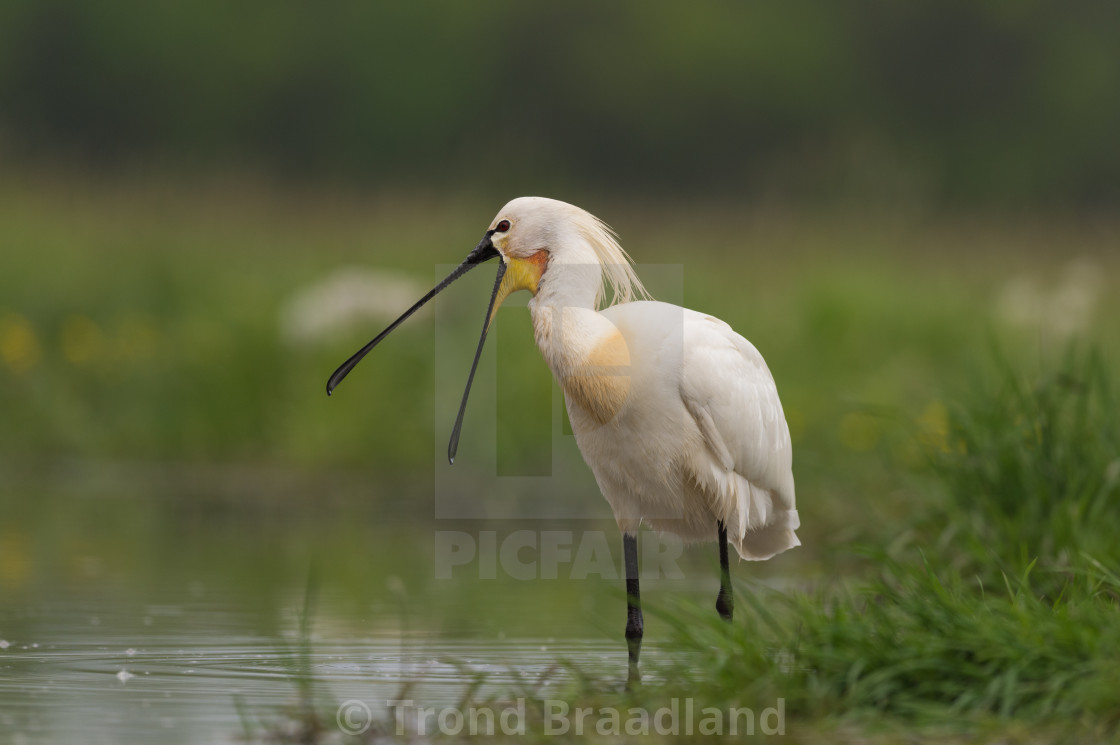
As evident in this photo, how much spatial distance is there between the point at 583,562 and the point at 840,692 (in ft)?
15.1

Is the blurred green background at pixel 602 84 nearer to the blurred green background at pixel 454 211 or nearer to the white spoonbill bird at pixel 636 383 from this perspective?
the blurred green background at pixel 454 211

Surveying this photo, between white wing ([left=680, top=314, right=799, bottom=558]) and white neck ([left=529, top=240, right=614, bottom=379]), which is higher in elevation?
white neck ([left=529, top=240, right=614, bottom=379])

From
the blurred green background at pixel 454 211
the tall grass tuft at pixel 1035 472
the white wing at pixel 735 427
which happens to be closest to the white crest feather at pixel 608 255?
the white wing at pixel 735 427

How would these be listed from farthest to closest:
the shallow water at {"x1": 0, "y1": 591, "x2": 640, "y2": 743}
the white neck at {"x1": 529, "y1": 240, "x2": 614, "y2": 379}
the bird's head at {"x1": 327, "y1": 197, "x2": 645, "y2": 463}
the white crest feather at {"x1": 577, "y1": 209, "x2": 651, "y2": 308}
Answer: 1. the white crest feather at {"x1": 577, "y1": 209, "x2": 651, "y2": 308}
2. the bird's head at {"x1": 327, "y1": 197, "x2": 645, "y2": 463}
3. the white neck at {"x1": 529, "y1": 240, "x2": 614, "y2": 379}
4. the shallow water at {"x1": 0, "y1": 591, "x2": 640, "y2": 743}

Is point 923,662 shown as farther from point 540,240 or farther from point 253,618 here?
point 253,618

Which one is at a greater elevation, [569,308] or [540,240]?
[540,240]

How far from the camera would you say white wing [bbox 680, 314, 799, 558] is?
5488 mm

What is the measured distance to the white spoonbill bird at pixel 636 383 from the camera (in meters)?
5.32

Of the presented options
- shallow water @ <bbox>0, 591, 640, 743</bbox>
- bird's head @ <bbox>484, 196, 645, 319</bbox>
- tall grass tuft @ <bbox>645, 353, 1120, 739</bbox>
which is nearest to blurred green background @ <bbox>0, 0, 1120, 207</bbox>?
shallow water @ <bbox>0, 591, 640, 743</bbox>

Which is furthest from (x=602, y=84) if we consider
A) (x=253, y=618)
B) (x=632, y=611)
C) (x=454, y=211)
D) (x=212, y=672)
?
(x=212, y=672)

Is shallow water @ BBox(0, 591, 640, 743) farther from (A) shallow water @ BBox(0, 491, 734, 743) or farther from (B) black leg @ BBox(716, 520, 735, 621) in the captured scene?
(B) black leg @ BBox(716, 520, 735, 621)

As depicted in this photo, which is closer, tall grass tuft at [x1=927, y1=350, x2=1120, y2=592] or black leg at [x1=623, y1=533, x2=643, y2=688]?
black leg at [x1=623, y1=533, x2=643, y2=688]

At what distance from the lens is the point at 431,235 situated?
14672mm

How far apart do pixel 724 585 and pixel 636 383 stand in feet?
2.27
